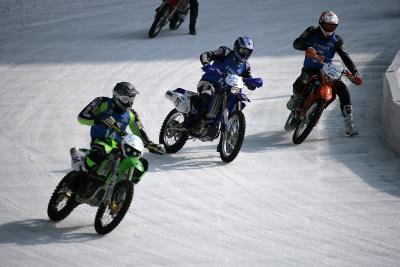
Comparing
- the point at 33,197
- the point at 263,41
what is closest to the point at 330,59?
the point at 33,197

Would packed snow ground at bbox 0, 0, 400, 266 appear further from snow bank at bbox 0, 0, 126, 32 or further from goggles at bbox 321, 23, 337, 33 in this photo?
goggles at bbox 321, 23, 337, 33

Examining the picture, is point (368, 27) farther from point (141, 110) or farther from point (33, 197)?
point (33, 197)

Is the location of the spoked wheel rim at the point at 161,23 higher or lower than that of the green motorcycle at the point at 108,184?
lower

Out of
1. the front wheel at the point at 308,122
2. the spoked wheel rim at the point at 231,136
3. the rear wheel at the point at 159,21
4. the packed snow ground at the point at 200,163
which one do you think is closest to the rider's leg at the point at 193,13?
the packed snow ground at the point at 200,163

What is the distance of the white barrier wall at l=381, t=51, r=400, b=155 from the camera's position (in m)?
15.1

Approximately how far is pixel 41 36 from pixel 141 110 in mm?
7810

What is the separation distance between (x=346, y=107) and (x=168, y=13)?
29.9 feet

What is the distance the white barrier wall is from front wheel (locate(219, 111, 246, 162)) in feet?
8.12

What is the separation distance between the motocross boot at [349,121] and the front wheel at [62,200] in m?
6.02

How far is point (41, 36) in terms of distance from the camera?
82.6 ft

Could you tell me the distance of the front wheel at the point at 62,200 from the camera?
11.6 metres

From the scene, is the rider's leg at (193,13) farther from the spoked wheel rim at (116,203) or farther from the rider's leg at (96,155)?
the spoked wheel rim at (116,203)

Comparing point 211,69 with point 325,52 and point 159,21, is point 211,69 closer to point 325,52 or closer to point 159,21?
point 325,52

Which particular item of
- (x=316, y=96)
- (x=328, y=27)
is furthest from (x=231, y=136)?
(x=328, y=27)
